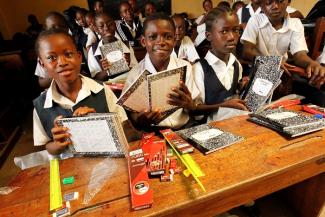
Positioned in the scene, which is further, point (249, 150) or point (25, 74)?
point (25, 74)

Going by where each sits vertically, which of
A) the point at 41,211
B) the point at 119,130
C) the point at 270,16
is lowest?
the point at 41,211

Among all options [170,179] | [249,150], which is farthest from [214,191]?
[249,150]

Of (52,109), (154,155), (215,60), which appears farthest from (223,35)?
(52,109)

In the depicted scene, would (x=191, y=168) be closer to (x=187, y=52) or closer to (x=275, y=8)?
(x=275, y=8)

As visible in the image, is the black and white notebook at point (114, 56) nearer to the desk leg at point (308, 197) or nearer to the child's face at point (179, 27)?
the child's face at point (179, 27)

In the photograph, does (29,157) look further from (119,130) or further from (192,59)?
(192,59)

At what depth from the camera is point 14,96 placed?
10.3 ft

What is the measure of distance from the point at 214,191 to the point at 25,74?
3.33 meters

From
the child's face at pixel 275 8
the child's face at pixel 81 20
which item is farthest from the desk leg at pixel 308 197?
the child's face at pixel 81 20

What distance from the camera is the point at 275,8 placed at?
1.55 m

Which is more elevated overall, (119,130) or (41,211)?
(119,130)

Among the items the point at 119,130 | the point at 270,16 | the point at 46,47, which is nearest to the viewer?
the point at 119,130

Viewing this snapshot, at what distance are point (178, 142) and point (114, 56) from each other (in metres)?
1.10

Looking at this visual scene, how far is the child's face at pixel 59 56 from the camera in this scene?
926mm
